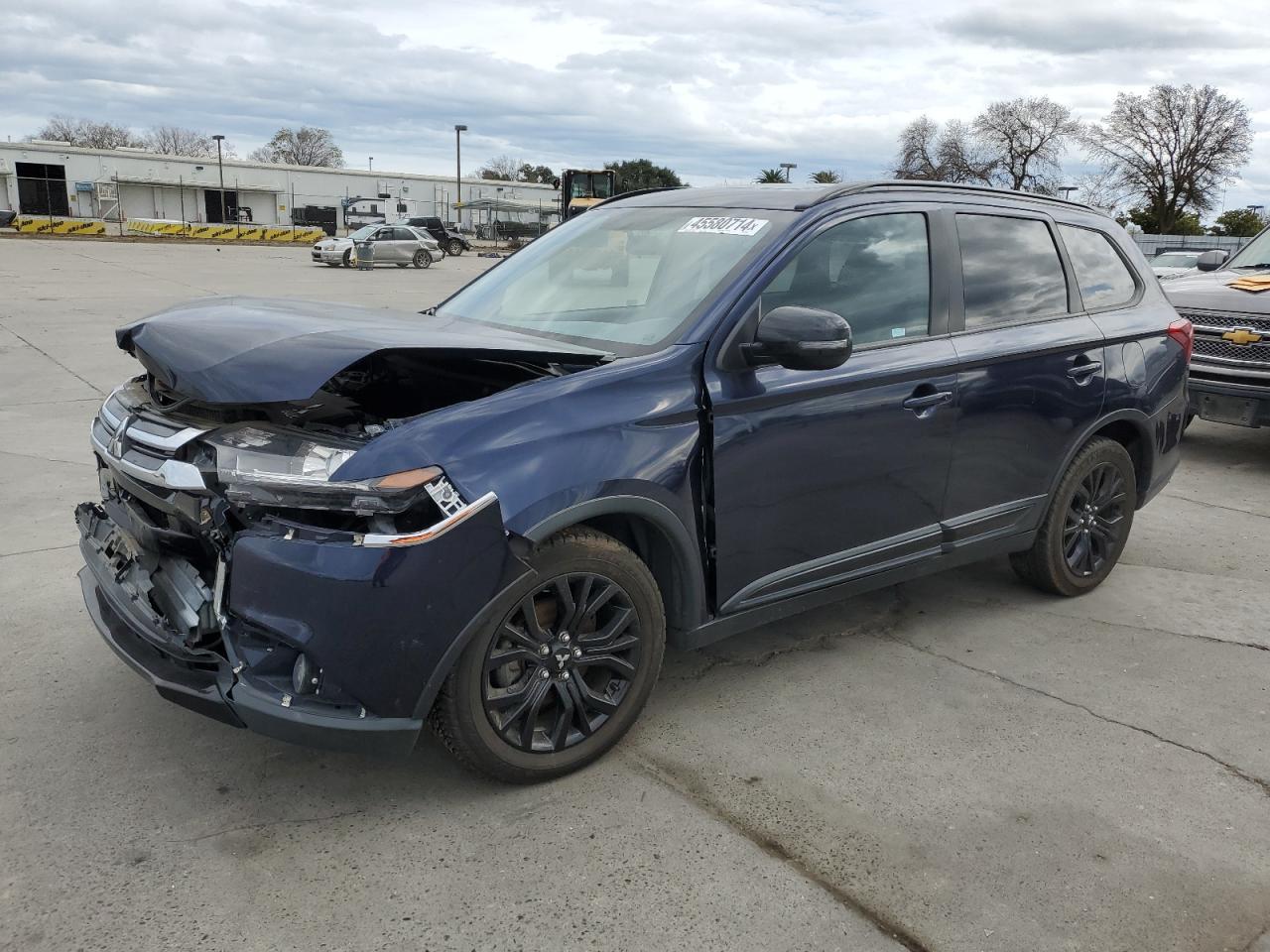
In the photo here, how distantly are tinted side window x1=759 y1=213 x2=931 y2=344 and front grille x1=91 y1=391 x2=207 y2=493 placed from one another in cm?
190

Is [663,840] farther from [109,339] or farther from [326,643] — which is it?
[109,339]

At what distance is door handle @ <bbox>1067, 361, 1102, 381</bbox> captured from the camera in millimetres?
4539

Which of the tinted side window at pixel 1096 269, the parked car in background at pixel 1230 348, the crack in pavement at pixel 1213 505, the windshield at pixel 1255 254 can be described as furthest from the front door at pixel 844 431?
the windshield at pixel 1255 254

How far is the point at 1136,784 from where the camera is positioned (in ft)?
11.0

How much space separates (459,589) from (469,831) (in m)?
0.74

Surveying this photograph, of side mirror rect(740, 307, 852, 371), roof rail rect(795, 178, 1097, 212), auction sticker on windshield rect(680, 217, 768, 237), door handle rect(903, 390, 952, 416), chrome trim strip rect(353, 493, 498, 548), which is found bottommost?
chrome trim strip rect(353, 493, 498, 548)

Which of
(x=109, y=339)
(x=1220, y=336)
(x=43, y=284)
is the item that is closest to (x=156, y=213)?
(x=43, y=284)

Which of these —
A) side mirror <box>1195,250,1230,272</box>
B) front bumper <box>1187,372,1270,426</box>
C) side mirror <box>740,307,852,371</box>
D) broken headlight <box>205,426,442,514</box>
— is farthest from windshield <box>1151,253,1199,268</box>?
broken headlight <box>205,426,442,514</box>

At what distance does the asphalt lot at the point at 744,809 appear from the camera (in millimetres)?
2600

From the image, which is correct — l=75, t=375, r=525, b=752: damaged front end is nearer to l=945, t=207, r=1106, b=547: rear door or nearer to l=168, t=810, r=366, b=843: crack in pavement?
l=168, t=810, r=366, b=843: crack in pavement

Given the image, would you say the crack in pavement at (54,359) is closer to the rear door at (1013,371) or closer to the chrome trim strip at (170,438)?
the chrome trim strip at (170,438)

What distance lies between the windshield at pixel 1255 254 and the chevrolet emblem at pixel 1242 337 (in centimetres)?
144

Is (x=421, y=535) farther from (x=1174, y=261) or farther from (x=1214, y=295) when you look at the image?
(x=1174, y=261)

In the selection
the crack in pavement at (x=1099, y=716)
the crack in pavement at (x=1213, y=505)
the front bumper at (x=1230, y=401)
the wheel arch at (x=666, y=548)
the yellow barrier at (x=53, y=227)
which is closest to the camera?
the wheel arch at (x=666, y=548)
